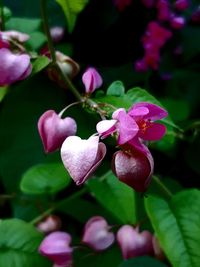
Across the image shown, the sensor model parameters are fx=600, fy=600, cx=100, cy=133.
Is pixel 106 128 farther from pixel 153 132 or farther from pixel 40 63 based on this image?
pixel 40 63

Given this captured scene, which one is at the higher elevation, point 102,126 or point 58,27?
point 102,126

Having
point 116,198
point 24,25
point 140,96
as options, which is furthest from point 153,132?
point 24,25

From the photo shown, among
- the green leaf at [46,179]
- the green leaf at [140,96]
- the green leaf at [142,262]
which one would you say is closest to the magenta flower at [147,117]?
the green leaf at [140,96]

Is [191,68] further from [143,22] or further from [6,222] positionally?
[6,222]

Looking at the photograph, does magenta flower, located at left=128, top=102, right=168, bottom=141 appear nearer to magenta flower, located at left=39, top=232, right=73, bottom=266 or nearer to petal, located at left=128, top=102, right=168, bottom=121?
petal, located at left=128, top=102, right=168, bottom=121

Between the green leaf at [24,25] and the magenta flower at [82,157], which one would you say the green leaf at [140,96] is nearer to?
the magenta flower at [82,157]

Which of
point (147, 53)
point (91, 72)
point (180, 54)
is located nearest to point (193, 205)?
point (91, 72)

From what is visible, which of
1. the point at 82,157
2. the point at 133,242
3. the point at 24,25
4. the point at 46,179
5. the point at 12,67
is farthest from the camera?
the point at 24,25
